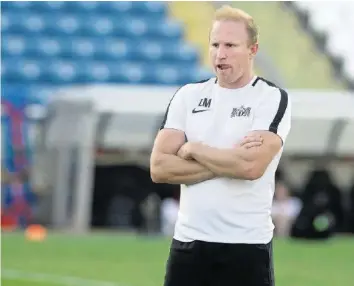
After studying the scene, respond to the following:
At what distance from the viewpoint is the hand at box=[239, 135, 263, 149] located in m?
5.34

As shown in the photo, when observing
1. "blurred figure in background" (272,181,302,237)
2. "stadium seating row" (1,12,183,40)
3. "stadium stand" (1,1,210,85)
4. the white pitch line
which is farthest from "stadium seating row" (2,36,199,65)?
the white pitch line

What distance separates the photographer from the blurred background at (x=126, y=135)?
1733 cm

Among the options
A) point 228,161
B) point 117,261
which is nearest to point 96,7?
point 117,261

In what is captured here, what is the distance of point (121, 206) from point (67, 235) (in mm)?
2149

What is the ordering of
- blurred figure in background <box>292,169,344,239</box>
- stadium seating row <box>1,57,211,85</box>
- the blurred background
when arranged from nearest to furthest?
the blurred background < blurred figure in background <box>292,169,344,239</box> < stadium seating row <box>1,57,211,85</box>

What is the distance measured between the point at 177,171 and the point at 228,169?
26 cm

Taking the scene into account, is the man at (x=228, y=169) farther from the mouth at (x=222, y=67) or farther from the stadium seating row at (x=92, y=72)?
the stadium seating row at (x=92, y=72)

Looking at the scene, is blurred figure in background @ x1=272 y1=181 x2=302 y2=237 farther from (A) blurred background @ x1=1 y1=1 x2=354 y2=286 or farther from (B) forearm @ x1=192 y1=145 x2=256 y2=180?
(B) forearm @ x1=192 y1=145 x2=256 y2=180

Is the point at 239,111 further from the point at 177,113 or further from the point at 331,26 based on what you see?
the point at 331,26

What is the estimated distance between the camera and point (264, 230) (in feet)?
17.5

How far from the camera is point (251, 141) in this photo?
5.35 metres

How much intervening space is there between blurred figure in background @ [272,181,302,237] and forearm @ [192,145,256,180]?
55.0 feet

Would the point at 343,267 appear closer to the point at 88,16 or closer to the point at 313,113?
the point at 313,113

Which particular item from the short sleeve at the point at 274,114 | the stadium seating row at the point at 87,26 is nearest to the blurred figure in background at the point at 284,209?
the stadium seating row at the point at 87,26
